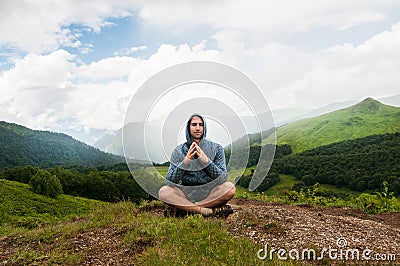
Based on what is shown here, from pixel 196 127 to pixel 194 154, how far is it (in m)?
0.66

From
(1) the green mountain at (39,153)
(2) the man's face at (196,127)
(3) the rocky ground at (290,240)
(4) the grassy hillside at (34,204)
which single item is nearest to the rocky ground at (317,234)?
(3) the rocky ground at (290,240)

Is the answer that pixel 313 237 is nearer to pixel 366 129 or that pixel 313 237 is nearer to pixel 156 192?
pixel 156 192

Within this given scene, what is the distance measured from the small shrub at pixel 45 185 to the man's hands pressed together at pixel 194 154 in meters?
60.8

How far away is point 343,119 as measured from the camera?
170 meters

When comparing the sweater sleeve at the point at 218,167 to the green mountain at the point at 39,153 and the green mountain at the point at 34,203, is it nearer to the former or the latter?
the green mountain at the point at 34,203

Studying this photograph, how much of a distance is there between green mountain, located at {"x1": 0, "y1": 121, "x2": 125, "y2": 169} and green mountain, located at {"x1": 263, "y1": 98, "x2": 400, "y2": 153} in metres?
78.2

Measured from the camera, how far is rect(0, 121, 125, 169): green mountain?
16143 centimetres

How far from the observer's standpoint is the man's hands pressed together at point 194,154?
23.1 ft

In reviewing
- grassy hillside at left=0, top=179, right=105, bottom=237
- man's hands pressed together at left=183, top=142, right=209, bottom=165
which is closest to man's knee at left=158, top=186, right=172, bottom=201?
man's hands pressed together at left=183, top=142, right=209, bottom=165

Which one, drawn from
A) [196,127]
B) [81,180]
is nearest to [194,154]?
[196,127]

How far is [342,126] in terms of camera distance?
527ft

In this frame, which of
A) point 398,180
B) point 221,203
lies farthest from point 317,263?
point 398,180

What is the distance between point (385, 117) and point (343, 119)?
63.5 ft

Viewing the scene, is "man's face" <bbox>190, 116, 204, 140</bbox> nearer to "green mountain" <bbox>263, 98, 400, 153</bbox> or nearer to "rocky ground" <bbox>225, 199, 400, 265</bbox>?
"rocky ground" <bbox>225, 199, 400, 265</bbox>
